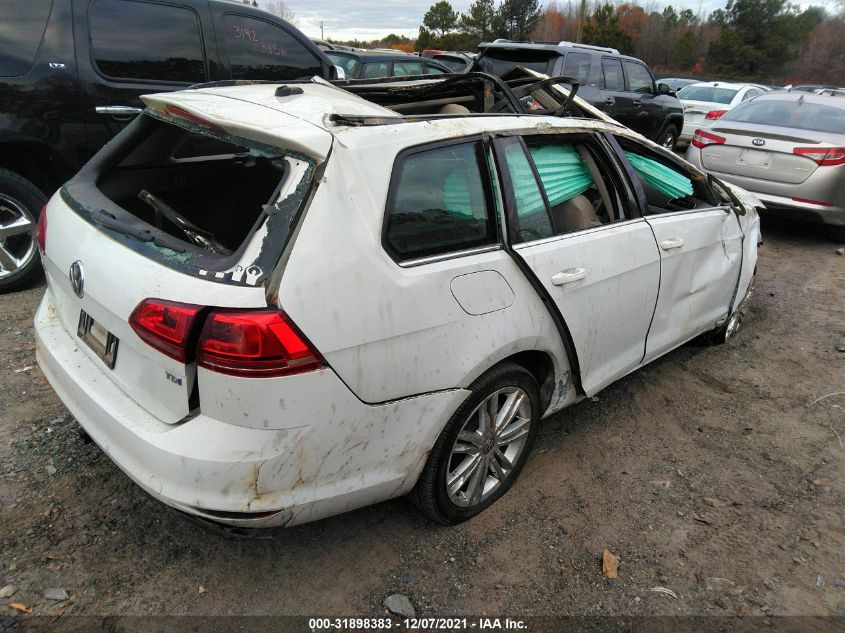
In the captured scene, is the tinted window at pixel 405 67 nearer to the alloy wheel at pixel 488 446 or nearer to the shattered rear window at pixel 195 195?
the shattered rear window at pixel 195 195

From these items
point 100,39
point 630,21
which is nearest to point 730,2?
point 630,21

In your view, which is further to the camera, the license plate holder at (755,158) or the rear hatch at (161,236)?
the license plate holder at (755,158)

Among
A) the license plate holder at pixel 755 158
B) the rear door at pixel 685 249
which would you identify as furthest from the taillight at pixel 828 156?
the rear door at pixel 685 249

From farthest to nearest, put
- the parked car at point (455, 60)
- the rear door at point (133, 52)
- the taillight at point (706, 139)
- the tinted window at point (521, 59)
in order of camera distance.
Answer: the parked car at point (455, 60) < the tinted window at point (521, 59) < the taillight at point (706, 139) < the rear door at point (133, 52)

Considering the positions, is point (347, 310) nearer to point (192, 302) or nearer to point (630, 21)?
point (192, 302)

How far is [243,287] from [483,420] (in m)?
1.13

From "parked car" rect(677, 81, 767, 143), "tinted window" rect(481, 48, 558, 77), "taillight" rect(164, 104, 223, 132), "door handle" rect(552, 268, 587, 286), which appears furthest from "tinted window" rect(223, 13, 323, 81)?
"parked car" rect(677, 81, 767, 143)

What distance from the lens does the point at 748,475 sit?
302 cm

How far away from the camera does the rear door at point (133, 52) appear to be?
4.44m

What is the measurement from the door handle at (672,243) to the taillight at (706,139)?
467cm

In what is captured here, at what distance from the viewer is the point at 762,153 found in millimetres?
6770

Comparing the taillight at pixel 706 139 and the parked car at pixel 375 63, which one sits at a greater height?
the parked car at pixel 375 63

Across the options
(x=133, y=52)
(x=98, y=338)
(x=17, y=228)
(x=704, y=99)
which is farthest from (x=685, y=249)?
(x=704, y=99)

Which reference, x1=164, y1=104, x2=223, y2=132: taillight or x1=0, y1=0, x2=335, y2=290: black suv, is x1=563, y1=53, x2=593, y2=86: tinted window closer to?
x1=0, y1=0, x2=335, y2=290: black suv
